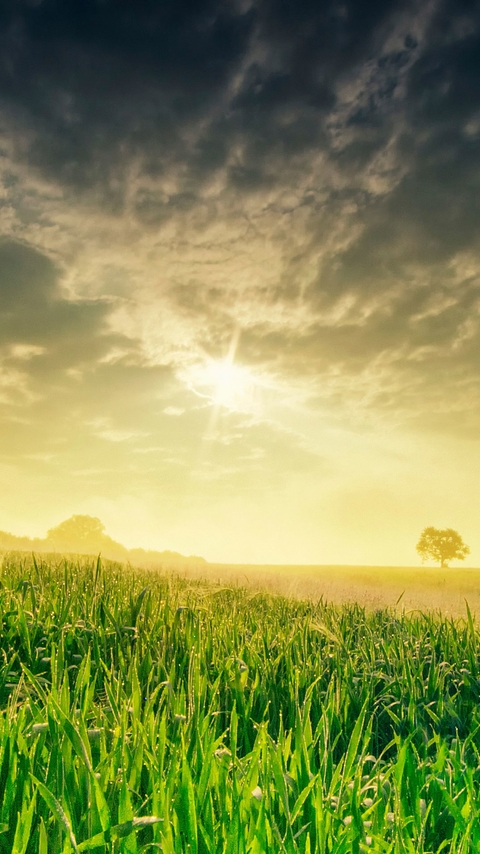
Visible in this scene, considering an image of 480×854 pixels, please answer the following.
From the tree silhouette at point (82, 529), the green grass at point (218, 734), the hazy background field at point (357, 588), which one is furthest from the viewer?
the tree silhouette at point (82, 529)

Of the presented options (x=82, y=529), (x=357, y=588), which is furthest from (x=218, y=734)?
(x=82, y=529)

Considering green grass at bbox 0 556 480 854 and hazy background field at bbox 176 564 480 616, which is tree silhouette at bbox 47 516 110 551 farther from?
green grass at bbox 0 556 480 854

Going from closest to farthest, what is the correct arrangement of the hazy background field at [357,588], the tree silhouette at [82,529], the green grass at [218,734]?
the green grass at [218,734], the hazy background field at [357,588], the tree silhouette at [82,529]

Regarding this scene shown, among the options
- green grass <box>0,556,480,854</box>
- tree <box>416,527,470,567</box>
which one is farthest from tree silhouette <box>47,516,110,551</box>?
green grass <box>0,556,480,854</box>

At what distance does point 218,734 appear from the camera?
300 centimetres

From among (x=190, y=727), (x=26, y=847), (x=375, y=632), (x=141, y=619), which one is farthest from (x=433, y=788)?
(x=375, y=632)

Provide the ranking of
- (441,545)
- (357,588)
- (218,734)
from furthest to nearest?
1. (441,545)
2. (357,588)
3. (218,734)

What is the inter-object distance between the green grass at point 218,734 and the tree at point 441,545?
292 feet

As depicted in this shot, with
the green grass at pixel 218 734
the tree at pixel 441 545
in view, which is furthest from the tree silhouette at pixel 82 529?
the green grass at pixel 218 734

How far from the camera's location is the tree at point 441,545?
88188 mm

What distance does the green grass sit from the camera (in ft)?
5.57

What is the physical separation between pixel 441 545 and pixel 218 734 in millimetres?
92991

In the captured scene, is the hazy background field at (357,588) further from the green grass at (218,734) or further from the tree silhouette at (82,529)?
the tree silhouette at (82,529)

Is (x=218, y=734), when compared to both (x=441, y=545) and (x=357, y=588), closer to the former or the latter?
(x=357, y=588)
